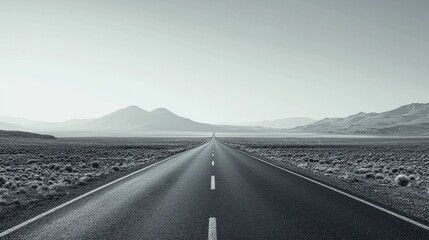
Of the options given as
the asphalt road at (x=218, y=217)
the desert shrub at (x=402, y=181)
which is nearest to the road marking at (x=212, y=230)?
the asphalt road at (x=218, y=217)

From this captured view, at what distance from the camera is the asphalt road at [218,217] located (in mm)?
5922

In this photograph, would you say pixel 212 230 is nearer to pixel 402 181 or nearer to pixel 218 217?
pixel 218 217

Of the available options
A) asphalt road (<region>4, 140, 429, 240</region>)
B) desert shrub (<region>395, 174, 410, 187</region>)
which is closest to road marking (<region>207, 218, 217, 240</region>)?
asphalt road (<region>4, 140, 429, 240</region>)

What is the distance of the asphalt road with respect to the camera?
5922 mm

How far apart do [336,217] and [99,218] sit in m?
5.53

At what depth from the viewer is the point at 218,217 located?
23.1 feet

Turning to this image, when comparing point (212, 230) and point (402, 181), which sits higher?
point (212, 230)

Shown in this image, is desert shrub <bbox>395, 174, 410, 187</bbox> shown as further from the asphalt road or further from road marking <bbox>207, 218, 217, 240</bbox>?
road marking <bbox>207, 218, 217, 240</bbox>

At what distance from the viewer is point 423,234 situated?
5887 mm

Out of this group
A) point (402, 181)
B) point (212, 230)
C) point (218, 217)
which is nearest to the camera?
point (212, 230)

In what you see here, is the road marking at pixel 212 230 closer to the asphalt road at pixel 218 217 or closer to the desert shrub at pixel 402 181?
the asphalt road at pixel 218 217

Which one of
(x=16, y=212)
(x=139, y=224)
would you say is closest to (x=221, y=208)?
(x=139, y=224)

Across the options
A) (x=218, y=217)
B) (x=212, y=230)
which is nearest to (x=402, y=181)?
(x=218, y=217)

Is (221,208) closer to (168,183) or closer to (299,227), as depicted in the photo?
(299,227)
